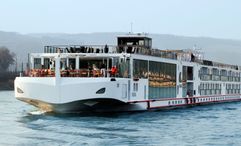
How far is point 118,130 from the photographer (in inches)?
1340

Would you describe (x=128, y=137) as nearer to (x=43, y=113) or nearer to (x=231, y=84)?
(x=43, y=113)

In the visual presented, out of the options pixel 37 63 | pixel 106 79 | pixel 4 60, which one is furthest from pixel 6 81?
pixel 106 79

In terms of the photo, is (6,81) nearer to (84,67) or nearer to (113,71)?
(84,67)

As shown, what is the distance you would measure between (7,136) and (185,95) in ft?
94.7

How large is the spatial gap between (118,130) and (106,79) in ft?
23.3

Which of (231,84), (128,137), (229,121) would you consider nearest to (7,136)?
(128,137)

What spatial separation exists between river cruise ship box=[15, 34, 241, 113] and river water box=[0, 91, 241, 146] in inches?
45.7

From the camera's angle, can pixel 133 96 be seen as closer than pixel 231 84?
Yes

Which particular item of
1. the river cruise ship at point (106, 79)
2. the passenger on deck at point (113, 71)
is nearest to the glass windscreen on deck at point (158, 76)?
the river cruise ship at point (106, 79)

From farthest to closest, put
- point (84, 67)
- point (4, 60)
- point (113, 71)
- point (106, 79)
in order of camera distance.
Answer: point (4, 60)
point (84, 67)
point (113, 71)
point (106, 79)

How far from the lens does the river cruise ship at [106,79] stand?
3981 cm

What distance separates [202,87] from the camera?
63.1 meters

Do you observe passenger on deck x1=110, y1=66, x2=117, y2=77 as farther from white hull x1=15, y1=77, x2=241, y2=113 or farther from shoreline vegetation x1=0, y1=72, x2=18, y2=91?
shoreline vegetation x1=0, y1=72, x2=18, y2=91

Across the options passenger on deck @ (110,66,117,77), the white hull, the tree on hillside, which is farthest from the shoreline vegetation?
passenger on deck @ (110,66,117,77)
